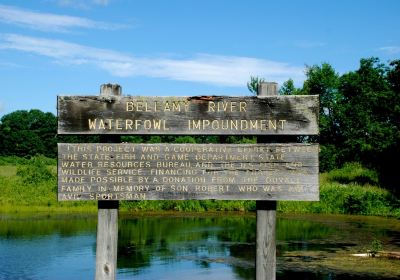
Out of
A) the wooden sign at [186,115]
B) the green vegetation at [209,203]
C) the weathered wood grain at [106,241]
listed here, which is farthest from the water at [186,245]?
the wooden sign at [186,115]

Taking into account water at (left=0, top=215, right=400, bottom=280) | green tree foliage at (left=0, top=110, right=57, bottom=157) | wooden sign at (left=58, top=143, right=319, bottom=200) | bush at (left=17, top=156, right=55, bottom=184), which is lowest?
water at (left=0, top=215, right=400, bottom=280)

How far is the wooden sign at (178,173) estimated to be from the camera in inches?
292

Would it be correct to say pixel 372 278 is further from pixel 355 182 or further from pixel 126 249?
pixel 355 182

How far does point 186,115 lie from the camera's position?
296 inches

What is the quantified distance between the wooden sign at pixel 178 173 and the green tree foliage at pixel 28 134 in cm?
9002

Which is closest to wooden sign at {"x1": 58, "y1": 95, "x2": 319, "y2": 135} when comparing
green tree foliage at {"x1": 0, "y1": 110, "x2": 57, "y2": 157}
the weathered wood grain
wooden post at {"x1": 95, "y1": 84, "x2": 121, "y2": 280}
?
wooden post at {"x1": 95, "y1": 84, "x2": 121, "y2": 280}

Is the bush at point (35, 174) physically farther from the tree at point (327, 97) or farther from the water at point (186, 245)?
the tree at point (327, 97)

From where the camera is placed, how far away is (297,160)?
7.51m

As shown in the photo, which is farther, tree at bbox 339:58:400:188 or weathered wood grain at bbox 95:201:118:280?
tree at bbox 339:58:400:188

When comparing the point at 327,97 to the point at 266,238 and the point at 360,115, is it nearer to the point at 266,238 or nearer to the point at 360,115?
the point at 360,115

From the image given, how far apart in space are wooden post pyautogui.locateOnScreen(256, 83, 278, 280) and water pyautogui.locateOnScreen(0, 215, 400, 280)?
12.4 metres

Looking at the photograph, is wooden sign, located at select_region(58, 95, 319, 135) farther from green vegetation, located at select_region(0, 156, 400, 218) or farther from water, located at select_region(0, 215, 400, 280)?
green vegetation, located at select_region(0, 156, 400, 218)

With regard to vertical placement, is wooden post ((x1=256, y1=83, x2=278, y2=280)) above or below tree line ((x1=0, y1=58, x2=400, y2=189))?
below

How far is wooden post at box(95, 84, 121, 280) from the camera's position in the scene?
7516 millimetres
